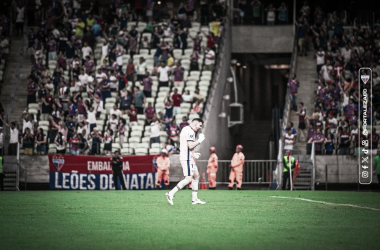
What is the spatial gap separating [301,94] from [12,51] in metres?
16.7

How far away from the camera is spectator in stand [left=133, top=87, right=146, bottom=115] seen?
33625mm

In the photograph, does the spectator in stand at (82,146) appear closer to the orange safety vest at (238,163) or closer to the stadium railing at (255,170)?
the stadium railing at (255,170)

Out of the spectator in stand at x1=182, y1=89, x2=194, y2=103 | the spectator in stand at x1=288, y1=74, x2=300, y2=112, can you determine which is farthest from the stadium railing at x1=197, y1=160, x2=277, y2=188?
the spectator in stand at x1=288, y1=74, x2=300, y2=112

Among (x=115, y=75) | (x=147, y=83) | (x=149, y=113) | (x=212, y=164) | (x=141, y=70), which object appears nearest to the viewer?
(x=212, y=164)

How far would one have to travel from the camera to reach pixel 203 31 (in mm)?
38188

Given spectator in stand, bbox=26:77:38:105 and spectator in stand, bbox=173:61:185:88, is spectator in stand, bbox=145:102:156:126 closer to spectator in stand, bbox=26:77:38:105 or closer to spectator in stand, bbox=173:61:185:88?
spectator in stand, bbox=173:61:185:88

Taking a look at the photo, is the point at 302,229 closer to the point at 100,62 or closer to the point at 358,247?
the point at 358,247

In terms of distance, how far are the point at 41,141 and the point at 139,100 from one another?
202 inches

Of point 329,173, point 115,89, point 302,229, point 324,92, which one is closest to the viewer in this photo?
point 302,229

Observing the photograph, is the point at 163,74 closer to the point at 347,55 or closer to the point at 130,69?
the point at 130,69

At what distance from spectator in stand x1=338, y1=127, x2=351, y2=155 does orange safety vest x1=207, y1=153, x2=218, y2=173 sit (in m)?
5.54

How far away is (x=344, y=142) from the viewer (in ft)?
99.3

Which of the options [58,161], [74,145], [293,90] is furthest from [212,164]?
[293,90]

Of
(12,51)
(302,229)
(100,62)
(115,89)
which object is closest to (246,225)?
(302,229)
